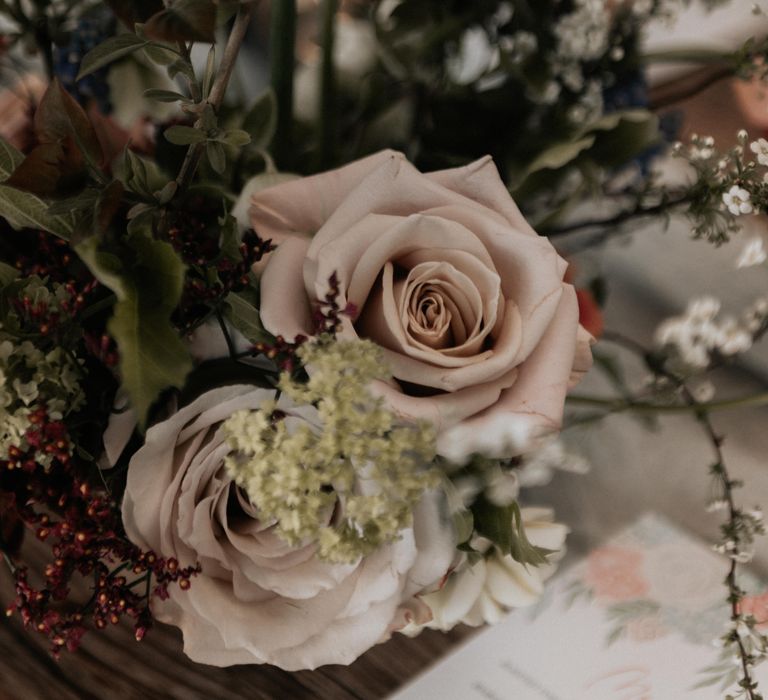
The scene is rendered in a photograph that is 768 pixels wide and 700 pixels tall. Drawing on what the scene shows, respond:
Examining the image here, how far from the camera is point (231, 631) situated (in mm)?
364

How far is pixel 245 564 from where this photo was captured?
0.37 m

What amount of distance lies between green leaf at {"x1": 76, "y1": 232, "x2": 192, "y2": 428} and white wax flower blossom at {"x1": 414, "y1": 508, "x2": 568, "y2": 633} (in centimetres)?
21

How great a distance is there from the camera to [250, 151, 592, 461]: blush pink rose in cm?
34

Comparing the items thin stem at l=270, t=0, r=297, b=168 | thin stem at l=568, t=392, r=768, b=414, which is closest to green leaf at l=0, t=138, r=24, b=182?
thin stem at l=270, t=0, r=297, b=168

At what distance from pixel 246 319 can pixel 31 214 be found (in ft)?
0.33

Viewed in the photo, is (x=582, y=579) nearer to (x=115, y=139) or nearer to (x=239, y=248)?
(x=239, y=248)

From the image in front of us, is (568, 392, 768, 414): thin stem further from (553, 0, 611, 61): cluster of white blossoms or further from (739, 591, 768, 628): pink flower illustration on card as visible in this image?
(553, 0, 611, 61): cluster of white blossoms

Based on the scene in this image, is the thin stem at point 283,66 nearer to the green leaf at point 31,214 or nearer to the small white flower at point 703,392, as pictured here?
the green leaf at point 31,214

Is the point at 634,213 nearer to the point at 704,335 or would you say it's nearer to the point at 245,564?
the point at 704,335

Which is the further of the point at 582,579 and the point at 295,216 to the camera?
the point at 582,579

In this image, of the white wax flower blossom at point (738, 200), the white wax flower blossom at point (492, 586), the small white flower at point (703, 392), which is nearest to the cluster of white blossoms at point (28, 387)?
the white wax flower blossom at point (492, 586)

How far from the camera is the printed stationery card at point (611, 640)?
0.47 meters

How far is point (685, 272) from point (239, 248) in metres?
0.51

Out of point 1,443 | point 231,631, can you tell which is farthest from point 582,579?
point 1,443
